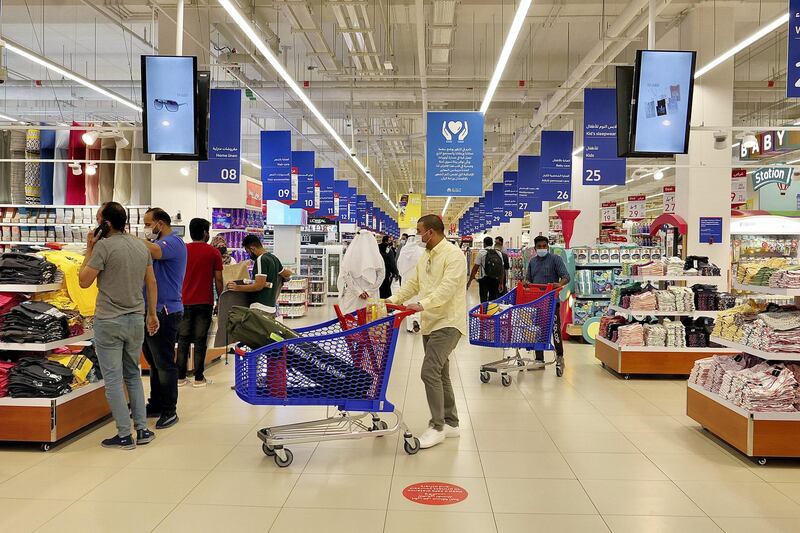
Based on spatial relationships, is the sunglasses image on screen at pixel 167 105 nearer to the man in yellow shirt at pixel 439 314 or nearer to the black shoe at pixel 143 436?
the man in yellow shirt at pixel 439 314

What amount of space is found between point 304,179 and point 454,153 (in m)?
5.97

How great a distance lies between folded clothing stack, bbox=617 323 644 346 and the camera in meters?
7.79

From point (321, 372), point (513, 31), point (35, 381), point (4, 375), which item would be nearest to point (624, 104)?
point (513, 31)

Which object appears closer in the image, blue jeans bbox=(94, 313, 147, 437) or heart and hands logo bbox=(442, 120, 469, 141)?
blue jeans bbox=(94, 313, 147, 437)

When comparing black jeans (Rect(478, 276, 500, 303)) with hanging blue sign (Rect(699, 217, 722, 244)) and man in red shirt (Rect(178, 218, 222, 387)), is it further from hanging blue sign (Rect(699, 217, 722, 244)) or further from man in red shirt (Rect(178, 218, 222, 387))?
man in red shirt (Rect(178, 218, 222, 387))

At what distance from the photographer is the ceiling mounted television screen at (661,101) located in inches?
282

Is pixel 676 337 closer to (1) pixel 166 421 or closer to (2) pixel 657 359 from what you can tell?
(2) pixel 657 359

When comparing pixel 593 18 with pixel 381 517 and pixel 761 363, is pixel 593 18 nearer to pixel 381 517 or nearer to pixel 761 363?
pixel 761 363

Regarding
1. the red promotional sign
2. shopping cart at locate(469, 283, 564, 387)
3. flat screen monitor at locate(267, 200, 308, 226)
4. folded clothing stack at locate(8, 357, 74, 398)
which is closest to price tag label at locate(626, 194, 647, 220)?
flat screen monitor at locate(267, 200, 308, 226)

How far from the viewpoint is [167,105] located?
7.50 metres

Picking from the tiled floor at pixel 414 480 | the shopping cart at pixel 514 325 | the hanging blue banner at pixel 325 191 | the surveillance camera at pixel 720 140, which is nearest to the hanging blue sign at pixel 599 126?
the surveillance camera at pixel 720 140

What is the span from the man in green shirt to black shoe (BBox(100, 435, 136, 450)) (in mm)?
2291

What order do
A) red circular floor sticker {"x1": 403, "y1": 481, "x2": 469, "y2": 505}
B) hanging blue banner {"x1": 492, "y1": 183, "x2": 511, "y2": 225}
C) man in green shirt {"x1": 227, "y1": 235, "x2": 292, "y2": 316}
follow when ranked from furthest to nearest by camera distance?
1. hanging blue banner {"x1": 492, "y1": 183, "x2": 511, "y2": 225}
2. man in green shirt {"x1": 227, "y1": 235, "x2": 292, "y2": 316}
3. red circular floor sticker {"x1": 403, "y1": 481, "x2": 469, "y2": 505}

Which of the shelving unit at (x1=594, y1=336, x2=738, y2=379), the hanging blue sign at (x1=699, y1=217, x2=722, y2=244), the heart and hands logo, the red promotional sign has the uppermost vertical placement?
the heart and hands logo
